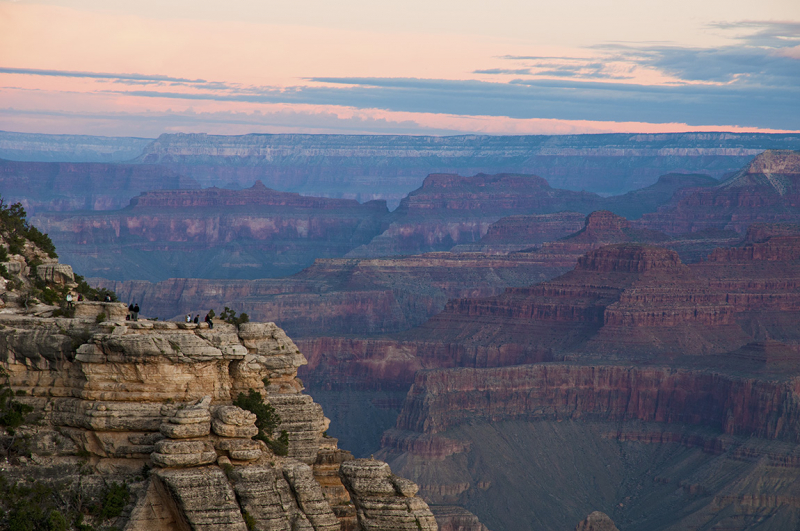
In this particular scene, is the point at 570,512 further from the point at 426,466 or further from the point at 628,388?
the point at 628,388

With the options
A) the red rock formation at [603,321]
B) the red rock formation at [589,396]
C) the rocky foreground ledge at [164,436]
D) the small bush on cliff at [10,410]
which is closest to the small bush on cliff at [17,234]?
the rocky foreground ledge at [164,436]

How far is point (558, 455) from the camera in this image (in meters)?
123

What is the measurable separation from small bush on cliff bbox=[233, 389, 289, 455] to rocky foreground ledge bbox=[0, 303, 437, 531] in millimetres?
279

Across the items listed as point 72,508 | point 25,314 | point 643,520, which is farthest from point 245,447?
point 643,520

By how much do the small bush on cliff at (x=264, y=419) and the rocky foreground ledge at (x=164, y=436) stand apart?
0.28 metres

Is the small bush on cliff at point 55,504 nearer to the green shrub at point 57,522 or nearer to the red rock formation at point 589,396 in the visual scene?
the green shrub at point 57,522

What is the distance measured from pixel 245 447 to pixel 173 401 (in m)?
2.22

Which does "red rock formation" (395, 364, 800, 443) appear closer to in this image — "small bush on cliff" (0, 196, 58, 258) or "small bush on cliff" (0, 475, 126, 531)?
"small bush on cliff" (0, 196, 58, 258)

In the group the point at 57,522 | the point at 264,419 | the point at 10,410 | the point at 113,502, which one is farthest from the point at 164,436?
the point at 10,410

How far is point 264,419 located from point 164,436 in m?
4.02

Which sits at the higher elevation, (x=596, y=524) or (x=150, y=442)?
(x=150, y=442)

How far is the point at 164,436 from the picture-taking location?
33656 millimetres

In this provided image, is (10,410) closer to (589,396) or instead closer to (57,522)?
(57,522)

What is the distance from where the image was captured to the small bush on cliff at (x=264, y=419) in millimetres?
36406
